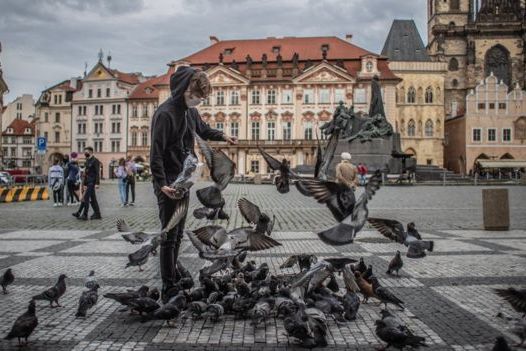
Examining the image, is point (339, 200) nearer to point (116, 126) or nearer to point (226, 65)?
point (226, 65)

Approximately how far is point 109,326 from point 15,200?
17.2 metres

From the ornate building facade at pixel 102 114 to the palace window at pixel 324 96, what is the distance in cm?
2343

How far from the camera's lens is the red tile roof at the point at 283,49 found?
5956cm

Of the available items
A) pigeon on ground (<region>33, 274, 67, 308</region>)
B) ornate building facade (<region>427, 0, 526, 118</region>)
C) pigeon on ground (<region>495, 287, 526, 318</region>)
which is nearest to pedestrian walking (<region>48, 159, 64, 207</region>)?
pigeon on ground (<region>33, 274, 67, 308</region>)

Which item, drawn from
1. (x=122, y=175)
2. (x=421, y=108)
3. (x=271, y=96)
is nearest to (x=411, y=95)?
(x=421, y=108)

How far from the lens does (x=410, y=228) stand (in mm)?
4953

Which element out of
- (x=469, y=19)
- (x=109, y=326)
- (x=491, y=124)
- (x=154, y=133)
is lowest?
(x=109, y=326)

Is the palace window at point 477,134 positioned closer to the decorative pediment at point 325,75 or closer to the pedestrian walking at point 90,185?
the decorative pediment at point 325,75

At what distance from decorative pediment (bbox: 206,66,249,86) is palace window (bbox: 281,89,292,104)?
4.12 metres

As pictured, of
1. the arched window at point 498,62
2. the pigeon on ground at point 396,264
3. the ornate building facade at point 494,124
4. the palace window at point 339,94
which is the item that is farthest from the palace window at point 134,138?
the pigeon on ground at point 396,264

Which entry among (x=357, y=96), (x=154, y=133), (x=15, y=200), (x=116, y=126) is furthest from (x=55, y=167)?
(x=116, y=126)

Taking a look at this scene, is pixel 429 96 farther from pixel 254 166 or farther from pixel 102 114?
pixel 102 114

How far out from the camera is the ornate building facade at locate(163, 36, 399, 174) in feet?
188

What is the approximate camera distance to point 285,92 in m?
58.8
